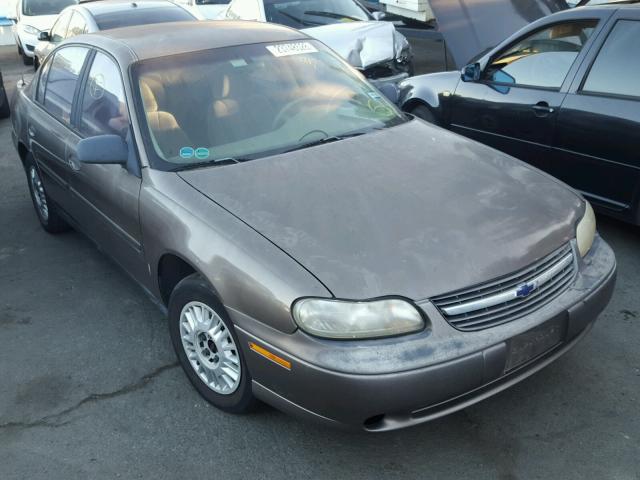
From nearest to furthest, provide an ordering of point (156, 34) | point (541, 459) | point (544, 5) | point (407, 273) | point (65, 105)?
1. point (407, 273)
2. point (541, 459)
3. point (156, 34)
4. point (65, 105)
5. point (544, 5)

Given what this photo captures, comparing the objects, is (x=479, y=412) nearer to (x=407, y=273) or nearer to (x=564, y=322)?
(x=564, y=322)

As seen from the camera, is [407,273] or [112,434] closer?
[407,273]

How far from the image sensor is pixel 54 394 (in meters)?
3.32

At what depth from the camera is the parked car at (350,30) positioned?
7723mm

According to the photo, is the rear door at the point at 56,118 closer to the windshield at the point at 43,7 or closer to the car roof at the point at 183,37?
the car roof at the point at 183,37

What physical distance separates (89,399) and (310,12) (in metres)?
6.61

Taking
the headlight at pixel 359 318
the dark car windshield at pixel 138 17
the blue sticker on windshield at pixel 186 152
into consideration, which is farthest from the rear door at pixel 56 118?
the dark car windshield at pixel 138 17

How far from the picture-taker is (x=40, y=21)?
13.0m

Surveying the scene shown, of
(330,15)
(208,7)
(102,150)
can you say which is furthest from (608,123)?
(208,7)

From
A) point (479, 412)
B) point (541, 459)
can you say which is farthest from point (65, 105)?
point (541, 459)

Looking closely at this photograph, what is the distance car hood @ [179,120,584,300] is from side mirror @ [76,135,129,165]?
16.1 inches

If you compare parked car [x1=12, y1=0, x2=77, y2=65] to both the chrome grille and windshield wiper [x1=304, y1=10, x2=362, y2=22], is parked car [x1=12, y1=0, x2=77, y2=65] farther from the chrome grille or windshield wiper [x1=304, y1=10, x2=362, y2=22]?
the chrome grille

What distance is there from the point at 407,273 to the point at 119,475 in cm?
145

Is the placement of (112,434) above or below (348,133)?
below
